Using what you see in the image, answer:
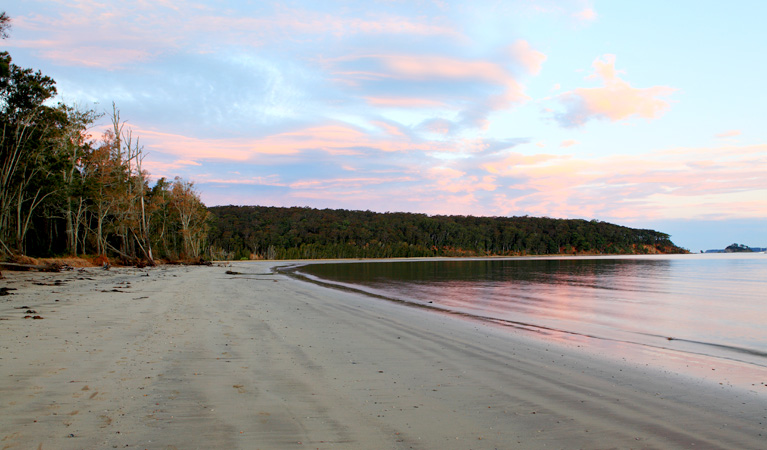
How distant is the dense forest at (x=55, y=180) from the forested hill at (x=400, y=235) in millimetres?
29945

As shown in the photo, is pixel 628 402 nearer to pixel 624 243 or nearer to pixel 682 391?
pixel 682 391

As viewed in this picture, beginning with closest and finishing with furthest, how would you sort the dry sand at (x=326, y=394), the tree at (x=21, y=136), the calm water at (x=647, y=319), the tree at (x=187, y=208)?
1. the dry sand at (x=326, y=394)
2. the calm water at (x=647, y=319)
3. the tree at (x=21, y=136)
4. the tree at (x=187, y=208)

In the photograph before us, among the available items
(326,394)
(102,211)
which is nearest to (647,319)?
(326,394)

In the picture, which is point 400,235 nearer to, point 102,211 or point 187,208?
point 187,208

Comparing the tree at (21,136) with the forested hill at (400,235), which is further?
the forested hill at (400,235)

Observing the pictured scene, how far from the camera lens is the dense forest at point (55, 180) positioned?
23.6m

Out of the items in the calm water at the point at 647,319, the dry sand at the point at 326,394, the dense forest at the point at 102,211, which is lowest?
the calm water at the point at 647,319

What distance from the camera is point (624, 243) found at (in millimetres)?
168375

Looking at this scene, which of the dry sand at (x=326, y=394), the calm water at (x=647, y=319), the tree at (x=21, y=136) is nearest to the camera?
the dry sand at (x=326, y=394)

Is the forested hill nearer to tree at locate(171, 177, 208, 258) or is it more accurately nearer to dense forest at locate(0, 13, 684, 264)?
dense forest at locate(0, 13, 684, 264)

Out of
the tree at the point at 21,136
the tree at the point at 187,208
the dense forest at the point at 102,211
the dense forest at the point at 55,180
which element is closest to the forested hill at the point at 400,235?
the dense forest at the point at 102,211

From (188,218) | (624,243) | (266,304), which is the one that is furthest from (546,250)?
(266,304)

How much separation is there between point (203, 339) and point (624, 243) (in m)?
191

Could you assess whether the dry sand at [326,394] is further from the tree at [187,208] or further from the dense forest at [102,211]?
the tree at [187,208]
